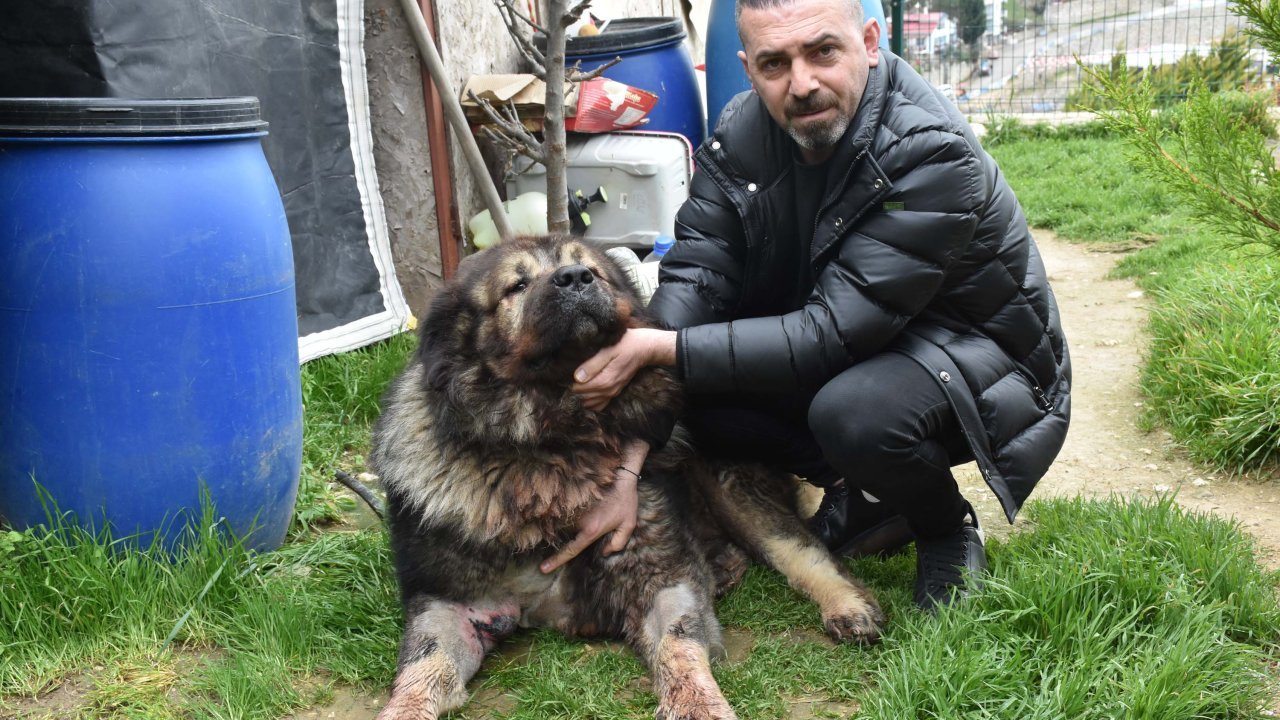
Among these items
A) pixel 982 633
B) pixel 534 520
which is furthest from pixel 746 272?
pixel 982 633

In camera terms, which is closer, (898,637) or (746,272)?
(898,637)

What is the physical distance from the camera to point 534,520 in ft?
9.56

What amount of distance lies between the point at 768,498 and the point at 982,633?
2.85ft

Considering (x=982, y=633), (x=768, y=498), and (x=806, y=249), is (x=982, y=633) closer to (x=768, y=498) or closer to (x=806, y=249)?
(x=768, y=498)

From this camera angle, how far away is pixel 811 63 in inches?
112

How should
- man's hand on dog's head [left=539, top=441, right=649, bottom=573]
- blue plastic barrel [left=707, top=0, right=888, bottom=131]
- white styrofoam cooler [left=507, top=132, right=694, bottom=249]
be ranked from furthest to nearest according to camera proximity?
blue plastic barrel [left=707, top=0, right=888, bottom=131] → white styrofoam cooler [left=507, top=132, right=694, bottom=249] → man's hand on dog's head [left=539, top=441, right=649, bottom=573]

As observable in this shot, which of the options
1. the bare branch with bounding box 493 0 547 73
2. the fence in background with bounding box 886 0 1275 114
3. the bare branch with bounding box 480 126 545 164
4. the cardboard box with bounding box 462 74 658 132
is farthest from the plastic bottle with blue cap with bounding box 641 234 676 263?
the fence in background with bounding box 886 0 1275 114

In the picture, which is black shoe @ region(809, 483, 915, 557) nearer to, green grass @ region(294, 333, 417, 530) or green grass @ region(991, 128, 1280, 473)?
green grass @ region(991, 128, 1280, 473)

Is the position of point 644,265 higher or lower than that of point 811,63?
lower

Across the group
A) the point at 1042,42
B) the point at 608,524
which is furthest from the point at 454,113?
the point at 1042,42

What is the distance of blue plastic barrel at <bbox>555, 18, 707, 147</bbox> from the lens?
6.18m

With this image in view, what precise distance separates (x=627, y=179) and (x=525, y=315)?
10.4 ft

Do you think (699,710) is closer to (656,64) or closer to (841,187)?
(841,187)

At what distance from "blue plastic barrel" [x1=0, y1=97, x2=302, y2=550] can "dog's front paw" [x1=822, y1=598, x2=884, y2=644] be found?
179 cm
